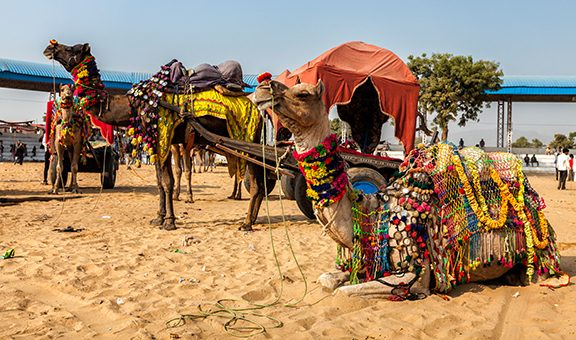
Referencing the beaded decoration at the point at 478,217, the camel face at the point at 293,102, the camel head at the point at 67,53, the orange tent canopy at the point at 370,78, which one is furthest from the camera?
the orange tent canopy at the point at 370,78

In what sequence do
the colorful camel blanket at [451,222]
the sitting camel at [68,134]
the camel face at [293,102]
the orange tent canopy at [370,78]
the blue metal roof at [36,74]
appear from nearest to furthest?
1. the camel face at [293,102]
2. the colorful camel blanket at [451,222]
3. the orange tent canopy at [370,78]
4. the sitting camel at [68,134]
5. the blue metal roof at [36,74]

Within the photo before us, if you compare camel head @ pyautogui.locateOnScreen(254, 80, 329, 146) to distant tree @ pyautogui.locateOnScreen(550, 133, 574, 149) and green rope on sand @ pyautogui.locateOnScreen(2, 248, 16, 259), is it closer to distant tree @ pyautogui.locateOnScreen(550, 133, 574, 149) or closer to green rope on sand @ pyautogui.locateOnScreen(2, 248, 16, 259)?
green rope on sand @ pyautogui.locateOnScreen(2, 248, 16, 259)

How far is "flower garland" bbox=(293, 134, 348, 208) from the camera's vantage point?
3.75 metres

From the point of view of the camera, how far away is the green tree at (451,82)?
31.7 meters

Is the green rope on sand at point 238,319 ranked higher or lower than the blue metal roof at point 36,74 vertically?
lower

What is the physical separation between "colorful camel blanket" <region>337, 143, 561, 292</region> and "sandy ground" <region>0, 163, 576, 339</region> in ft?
0.92

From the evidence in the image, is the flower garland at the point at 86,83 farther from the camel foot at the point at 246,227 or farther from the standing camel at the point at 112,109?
the camel foot at the point at 246,227

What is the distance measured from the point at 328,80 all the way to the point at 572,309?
197 inches

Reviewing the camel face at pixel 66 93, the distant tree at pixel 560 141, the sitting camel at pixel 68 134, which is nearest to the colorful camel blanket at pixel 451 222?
the camel face at pixel 66 93

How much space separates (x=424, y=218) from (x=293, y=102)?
1478 millimetres

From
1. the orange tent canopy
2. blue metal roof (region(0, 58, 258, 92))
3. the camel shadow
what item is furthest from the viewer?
blue metal roof (region(0, 58, 258, 92))

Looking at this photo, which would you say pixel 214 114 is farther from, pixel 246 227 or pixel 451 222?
pixel 451 222

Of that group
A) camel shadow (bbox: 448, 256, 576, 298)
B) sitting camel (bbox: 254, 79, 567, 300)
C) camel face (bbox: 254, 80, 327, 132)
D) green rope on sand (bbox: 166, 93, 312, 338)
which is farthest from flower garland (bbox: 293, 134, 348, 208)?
camel shadow (bbox: 448, 256, 576, 298)

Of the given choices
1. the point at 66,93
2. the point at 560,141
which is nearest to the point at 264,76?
the point at 66,93
